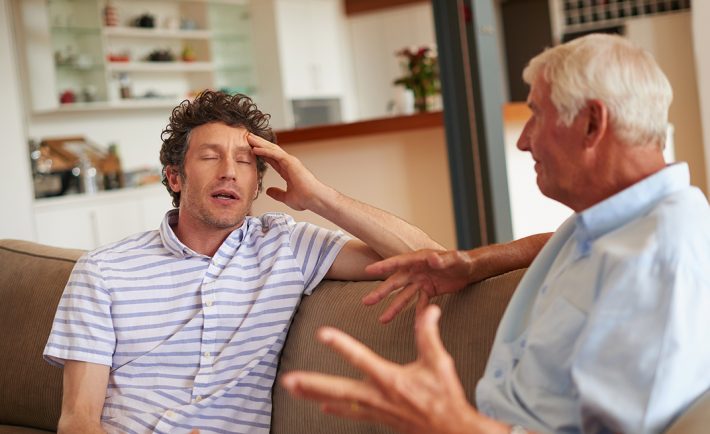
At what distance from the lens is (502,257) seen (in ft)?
5.49

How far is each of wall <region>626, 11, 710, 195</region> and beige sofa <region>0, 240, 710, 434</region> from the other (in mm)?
4603

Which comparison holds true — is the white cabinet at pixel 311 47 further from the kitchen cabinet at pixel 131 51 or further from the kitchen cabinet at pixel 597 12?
the kitchen cabinet at pixel 597 12

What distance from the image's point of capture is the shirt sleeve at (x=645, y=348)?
1.09m

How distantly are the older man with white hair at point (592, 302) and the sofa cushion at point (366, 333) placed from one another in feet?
0.73

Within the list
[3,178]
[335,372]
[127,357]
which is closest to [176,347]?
[127,357]

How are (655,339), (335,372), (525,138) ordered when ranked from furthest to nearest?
1. (335,372)
2. (525,138)
3. (655,339)

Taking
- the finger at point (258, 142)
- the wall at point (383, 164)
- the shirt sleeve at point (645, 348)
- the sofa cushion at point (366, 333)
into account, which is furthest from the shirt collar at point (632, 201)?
the wall at point (383, 164)

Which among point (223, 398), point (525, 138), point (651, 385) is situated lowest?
point (223, 398)

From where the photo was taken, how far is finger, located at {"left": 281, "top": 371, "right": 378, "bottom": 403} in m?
1.03

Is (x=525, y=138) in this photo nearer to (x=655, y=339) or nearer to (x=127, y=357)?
(x=655, y=339)

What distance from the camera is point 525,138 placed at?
1398 mm

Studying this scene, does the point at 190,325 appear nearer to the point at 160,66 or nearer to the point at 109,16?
the point at 109,16

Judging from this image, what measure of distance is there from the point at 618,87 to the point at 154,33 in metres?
6.17

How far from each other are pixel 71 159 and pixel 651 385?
570 centimetres
